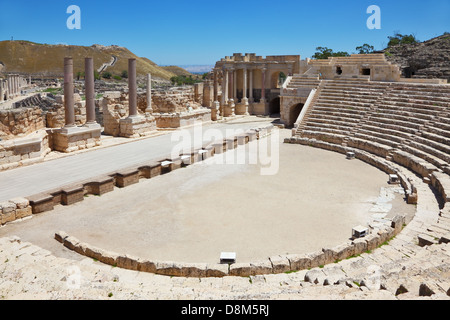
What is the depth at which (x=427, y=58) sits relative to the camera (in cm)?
3250

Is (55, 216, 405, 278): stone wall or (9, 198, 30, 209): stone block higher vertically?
(9, 198, 30, 209): stone block

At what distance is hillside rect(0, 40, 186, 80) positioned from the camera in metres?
95.0

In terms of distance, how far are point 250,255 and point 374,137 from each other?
12.5 meters

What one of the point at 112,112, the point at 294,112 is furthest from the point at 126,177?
the point at 294,112

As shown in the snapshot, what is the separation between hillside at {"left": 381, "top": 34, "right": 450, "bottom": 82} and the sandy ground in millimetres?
19686

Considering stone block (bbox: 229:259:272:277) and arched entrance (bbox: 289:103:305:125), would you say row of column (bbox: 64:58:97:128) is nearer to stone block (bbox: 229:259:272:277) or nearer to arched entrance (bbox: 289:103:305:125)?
stone block (bbox: 229:259:272:277)

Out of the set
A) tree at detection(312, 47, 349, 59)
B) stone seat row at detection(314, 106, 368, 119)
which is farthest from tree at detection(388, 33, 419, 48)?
stone seat row at detection(314, 106, 368, 119)

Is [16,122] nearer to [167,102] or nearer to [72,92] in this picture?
[72,92]

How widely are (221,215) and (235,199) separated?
139 cm

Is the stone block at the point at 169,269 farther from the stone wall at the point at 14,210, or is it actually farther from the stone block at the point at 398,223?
the stone block at the point at 398,223

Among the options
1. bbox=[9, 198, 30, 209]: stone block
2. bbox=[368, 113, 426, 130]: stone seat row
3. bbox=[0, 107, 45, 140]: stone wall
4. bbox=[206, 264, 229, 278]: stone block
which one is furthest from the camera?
bbox=[368, 113, 426, 130]: stone seat row
